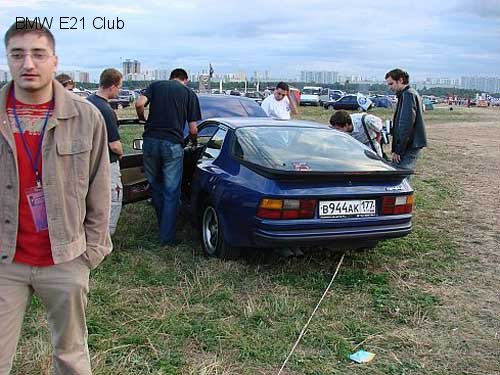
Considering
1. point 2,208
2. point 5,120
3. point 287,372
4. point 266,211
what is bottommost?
point 287,372

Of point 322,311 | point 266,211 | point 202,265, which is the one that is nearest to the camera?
point 322,311

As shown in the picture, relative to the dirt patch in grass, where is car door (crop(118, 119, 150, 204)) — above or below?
above

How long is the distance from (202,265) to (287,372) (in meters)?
1.83

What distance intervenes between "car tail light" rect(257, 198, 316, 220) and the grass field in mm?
597

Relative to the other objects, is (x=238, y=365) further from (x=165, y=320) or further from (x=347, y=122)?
(x=347, y=122)

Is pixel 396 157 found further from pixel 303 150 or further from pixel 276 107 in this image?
pixel 276 107

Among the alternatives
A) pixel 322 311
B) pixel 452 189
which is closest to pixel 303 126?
pixel 322 311

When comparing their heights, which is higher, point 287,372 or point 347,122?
point 347,122

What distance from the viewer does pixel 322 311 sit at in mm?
3982

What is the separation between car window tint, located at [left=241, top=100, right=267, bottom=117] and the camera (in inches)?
330

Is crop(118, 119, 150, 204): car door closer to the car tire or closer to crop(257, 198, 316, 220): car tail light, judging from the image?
the car tire

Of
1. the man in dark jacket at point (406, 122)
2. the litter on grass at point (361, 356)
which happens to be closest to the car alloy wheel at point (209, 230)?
the litter on grass at point (361, 356)

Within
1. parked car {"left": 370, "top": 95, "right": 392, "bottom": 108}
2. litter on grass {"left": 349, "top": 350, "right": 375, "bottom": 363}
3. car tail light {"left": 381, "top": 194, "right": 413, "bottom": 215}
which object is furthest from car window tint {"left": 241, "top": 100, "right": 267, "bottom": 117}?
parked car {"left": 370, "top": 95, "right": 392, "bottom": 108}

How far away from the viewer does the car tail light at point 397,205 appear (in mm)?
4629
